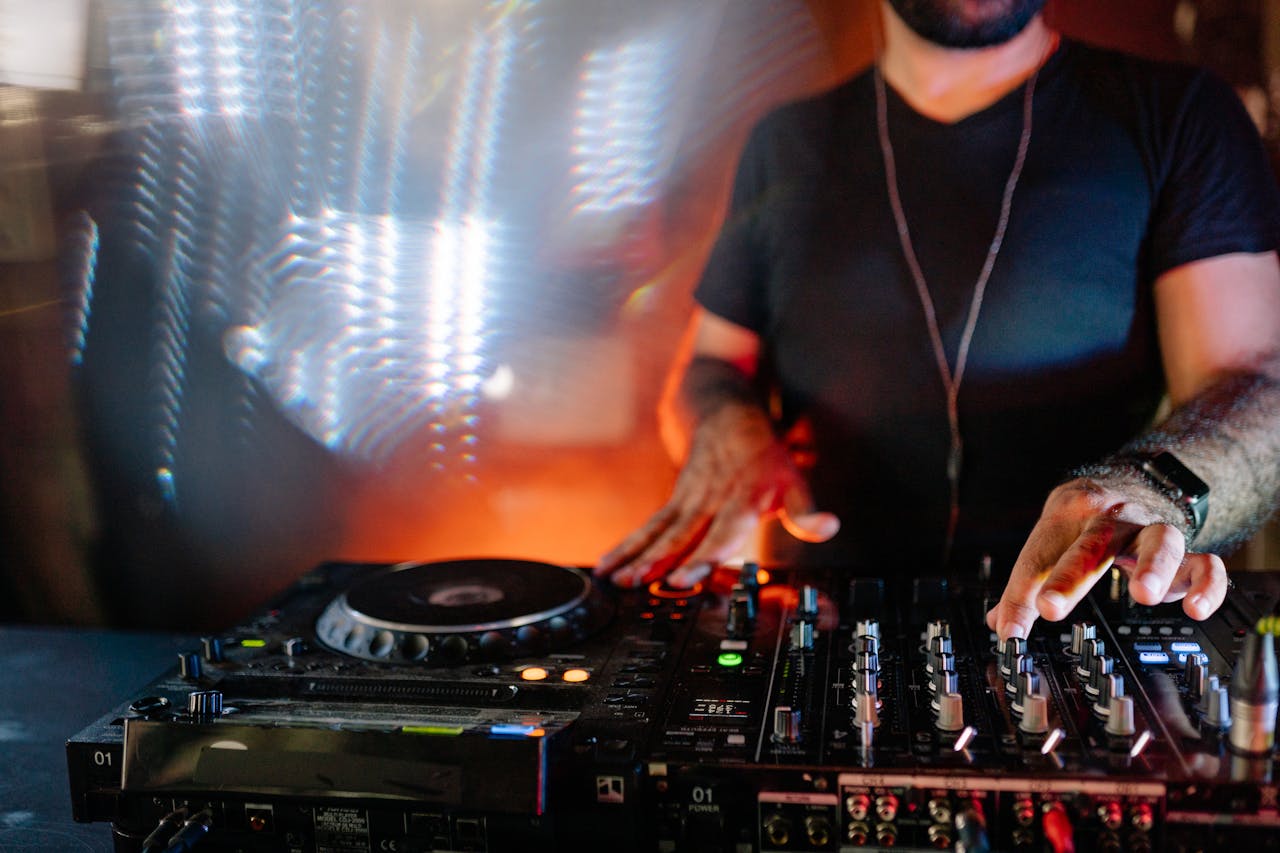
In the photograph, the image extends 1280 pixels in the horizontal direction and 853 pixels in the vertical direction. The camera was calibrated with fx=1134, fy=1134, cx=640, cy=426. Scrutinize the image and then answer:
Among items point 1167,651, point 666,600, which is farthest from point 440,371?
point 1167,651

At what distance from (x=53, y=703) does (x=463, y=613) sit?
75 centimetres

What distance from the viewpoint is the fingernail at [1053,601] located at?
114 cm

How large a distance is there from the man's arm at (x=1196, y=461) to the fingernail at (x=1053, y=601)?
0.04m

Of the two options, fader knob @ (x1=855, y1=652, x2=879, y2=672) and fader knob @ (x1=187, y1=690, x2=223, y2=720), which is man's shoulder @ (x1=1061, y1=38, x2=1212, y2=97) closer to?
Result: fader knob @ (x1=855, y1=652, x2=879, y2=672)

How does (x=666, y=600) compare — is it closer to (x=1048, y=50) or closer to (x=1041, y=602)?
(x=1041, y=602)

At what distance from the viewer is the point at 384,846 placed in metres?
1.13

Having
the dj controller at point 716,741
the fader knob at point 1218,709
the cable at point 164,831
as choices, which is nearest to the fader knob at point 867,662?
the dj controller at point 716,741

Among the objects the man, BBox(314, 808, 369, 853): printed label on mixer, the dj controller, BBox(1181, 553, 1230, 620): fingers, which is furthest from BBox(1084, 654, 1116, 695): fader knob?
BBox(314, 808, 369, 853): printed label on mixer

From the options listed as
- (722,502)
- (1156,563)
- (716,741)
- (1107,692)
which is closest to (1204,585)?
(1156,563)

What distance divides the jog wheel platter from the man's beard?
99 cm

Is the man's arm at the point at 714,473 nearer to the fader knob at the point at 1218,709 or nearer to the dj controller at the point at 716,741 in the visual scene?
the dj controller at the point at 716,741

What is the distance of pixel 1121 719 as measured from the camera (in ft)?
3.51

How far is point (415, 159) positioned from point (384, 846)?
1.23 metres

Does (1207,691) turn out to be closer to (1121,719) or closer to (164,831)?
(1121,719)
